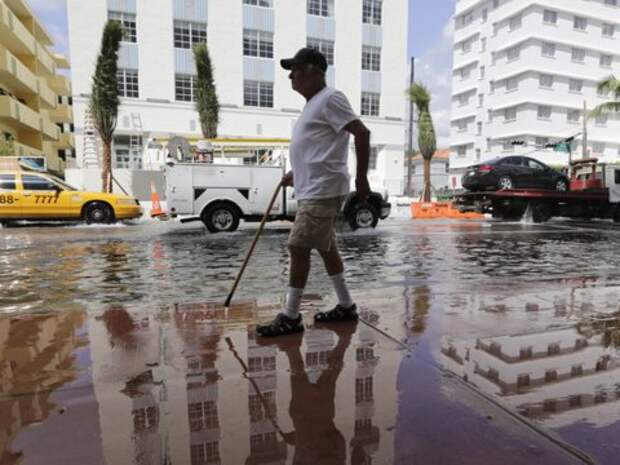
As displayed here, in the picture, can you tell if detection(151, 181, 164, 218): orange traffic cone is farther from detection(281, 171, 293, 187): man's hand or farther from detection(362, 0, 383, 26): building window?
detection(362, 0, 383, 26): building window

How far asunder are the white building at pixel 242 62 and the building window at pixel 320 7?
0.21ft

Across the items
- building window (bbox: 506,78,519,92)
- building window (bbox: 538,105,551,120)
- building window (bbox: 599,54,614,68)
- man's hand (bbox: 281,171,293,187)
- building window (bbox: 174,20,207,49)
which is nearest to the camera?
man's hand (bbox: 281,171,293,187)

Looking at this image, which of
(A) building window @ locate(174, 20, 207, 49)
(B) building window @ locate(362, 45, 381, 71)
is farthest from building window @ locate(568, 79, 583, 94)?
(A) building window @ locate(174, 20, 207, 49)

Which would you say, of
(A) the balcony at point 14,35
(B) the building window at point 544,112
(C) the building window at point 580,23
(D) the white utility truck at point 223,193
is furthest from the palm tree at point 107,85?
(C) the building window at point 580,23

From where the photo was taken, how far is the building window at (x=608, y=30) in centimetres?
5105

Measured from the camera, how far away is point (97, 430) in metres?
2.02

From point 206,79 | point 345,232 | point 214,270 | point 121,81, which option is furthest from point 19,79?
point 214,270

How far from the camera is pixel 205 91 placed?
23062 millimetres

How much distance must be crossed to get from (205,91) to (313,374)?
73.4 feet

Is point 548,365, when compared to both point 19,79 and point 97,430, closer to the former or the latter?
point 97,430

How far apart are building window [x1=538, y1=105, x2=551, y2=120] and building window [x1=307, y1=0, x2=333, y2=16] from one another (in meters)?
28.0

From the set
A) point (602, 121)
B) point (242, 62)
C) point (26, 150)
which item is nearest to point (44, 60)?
point (26, 150)

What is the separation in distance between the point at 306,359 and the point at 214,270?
3.64 metres

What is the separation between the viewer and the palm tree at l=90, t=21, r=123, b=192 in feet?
66.6
